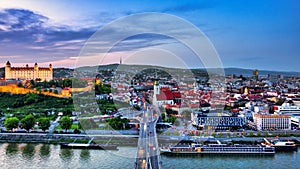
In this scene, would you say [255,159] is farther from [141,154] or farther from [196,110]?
[196,110]

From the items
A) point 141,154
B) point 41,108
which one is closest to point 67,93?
point 41,108

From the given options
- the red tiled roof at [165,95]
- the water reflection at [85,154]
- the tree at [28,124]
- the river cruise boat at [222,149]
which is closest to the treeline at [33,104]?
the tree at [28,124]

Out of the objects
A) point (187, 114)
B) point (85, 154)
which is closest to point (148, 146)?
point (85, 154)

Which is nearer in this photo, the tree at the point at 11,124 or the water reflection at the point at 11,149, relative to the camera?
the water reflection at the point at 11,149

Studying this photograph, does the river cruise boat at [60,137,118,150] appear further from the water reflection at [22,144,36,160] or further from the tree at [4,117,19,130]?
the tree at [4,117,19,130]

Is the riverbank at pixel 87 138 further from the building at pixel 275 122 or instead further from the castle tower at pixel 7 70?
the castle tower at pixel 7 70

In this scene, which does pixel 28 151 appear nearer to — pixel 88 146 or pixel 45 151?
pixel 45 151

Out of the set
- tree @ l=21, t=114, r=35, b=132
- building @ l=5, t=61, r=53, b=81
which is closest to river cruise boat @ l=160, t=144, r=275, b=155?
tree @ l=21, t=114, r=35, b=132
